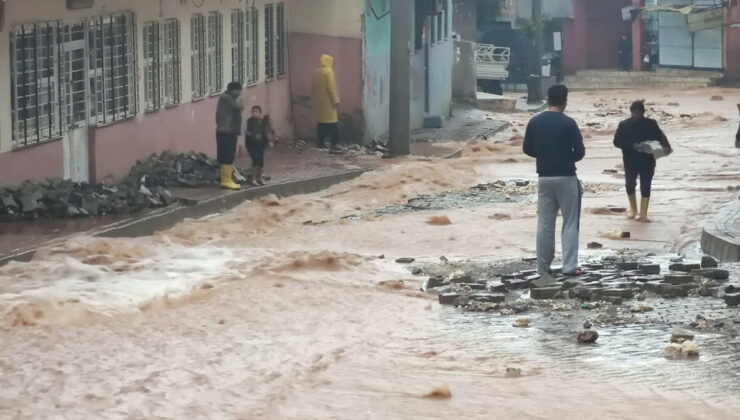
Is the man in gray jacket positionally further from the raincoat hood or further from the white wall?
the raincoat hood

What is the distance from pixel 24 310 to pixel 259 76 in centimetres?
1629

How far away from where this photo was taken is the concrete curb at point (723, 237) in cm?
1498

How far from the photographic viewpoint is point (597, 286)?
12852mm

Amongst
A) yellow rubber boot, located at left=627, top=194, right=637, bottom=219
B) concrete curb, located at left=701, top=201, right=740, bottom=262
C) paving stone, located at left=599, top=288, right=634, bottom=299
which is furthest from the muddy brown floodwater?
paving stone, located at left=599, top=288, right=634, bottom=299

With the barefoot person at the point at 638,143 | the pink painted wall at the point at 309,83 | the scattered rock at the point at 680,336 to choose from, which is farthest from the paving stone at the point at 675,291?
the pink painted wall at the point at 309,83

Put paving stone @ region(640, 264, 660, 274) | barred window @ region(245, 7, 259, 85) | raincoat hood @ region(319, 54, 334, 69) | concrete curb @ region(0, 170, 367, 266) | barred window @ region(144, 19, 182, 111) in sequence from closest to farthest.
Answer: paving stone @ region(640, 264, 660, 274), concrete curb @ region(0, 170, 367, 266), barred window @ region(144, 19, 182, 111), barred window @ region(245, 7, 259, 85), raincoat hood @ region(319, 54, 334, 69)

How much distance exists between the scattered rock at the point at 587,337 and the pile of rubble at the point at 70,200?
27.4 feet

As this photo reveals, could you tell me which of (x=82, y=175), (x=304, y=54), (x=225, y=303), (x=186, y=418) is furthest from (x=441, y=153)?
(x=186, y=418)

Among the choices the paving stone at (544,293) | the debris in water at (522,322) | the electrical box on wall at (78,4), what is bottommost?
the debris in water at (522,322)

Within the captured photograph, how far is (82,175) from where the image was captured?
66.2 feet

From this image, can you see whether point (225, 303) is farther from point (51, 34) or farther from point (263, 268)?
point (51, 34)

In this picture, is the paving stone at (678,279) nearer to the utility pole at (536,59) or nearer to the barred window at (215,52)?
the barred window at (215,52)

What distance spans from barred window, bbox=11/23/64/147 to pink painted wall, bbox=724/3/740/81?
121 ft

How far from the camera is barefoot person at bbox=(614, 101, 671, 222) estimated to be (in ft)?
58.4
